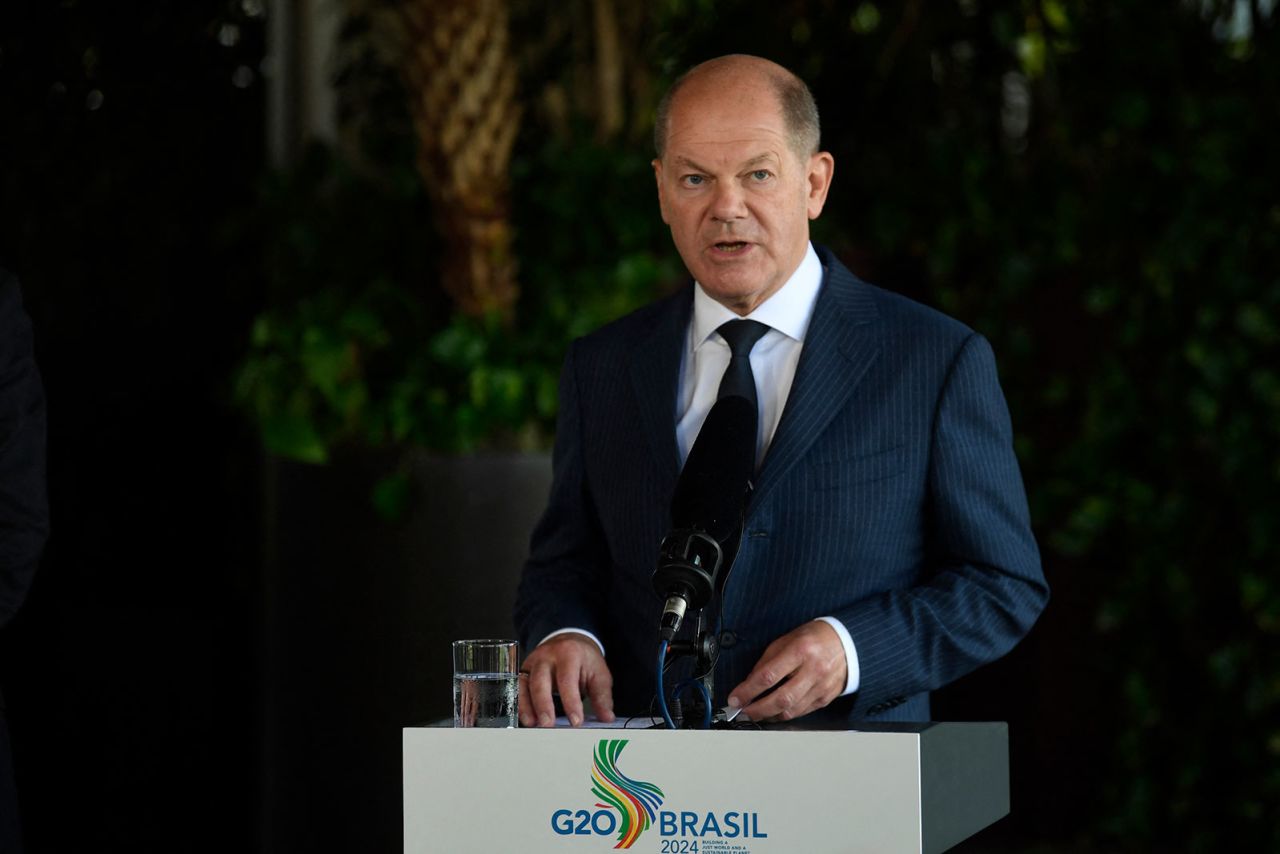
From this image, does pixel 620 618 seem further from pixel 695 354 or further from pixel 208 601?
pixel 208 601

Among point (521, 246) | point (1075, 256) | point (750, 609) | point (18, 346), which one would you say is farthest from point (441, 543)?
point (1075, 256)

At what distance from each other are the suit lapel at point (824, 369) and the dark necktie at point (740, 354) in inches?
2.2

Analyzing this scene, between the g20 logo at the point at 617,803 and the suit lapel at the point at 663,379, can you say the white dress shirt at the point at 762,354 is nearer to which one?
the suit lapel at the point at 663,379

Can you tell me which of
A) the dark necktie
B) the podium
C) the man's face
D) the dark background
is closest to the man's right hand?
the podium

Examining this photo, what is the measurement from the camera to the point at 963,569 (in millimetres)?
1954

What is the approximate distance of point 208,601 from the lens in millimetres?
4305

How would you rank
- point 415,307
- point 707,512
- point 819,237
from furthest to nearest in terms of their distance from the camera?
point 819,237, point 415,307, point 707,512

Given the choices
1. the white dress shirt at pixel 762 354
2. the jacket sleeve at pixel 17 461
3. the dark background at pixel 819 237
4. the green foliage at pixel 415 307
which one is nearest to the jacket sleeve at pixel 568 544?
the white dress shirt at pixel 762 354

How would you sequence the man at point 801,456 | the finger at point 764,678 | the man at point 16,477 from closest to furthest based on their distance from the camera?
the finger at point 764,678, the man at point 801,456, the man at point 16,477

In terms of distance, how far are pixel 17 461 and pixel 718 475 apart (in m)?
1.04

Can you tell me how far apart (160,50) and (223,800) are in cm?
196

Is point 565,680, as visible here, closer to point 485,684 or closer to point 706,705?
point 485,684

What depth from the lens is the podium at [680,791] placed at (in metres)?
1.41

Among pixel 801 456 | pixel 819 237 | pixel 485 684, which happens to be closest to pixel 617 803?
pixel 485 684
